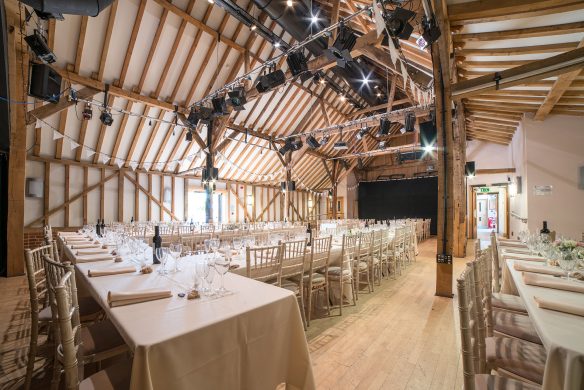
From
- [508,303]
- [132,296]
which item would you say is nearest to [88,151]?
[132,296]

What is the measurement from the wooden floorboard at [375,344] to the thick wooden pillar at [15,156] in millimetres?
1792

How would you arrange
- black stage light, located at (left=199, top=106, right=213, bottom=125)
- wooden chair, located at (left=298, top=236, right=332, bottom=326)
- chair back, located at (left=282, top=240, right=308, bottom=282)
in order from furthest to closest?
black stage light, located at (left=199, top=106, right=213, bottom=125) → wooden chair, located at (left=298, top=236, right=332, bottom=326) → chair back, located at (left=282, top=240, right=308, bottom=282)

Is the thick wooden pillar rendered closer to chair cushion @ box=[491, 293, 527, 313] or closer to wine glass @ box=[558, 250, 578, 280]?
chair cushion @ box=[491, 293, 527, 313]

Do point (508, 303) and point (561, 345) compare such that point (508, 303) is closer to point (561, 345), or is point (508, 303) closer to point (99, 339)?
point (561, 345)

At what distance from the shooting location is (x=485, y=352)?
1.77m

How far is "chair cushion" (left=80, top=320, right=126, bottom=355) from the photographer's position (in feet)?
5.77

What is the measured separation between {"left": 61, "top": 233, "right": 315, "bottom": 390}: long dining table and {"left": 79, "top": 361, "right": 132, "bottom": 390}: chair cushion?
309 millimetres

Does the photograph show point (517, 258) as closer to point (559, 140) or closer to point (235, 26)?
point (559, 140)

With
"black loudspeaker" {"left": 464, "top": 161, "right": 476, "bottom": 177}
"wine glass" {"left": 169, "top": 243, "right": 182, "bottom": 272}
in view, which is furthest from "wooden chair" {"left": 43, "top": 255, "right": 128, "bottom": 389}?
"black loudspeaker" {"left": 464, "top": 161, "right": 476, "bottom": 177}

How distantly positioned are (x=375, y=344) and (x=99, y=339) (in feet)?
8.38

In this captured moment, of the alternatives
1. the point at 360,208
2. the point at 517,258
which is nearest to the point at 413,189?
the point at 360,208

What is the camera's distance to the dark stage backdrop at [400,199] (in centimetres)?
1731

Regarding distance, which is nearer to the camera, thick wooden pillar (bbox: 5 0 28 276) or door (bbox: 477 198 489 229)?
thick wooden pillar (bbox: 5 0 28 276)

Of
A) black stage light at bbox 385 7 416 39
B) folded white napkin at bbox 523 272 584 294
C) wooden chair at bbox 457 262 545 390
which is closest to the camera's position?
wooden chair at bbox 457 262 545 390
